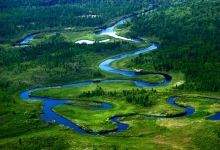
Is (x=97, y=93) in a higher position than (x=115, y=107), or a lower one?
higher

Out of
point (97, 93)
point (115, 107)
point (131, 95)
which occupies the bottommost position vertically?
point (115, 107)

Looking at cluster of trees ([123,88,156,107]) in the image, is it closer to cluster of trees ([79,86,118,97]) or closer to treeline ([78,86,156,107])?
treeline ([78,86,156,107])

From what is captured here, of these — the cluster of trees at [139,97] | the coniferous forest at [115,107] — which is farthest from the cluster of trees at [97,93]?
the cluster of trees at [139,97]

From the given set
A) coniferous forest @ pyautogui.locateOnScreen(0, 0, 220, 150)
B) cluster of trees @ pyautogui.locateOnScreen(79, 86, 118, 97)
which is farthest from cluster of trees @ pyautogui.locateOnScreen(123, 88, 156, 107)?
cluster of trees @ pyautogui.locateOnScreen(79, 86, 118, 97)

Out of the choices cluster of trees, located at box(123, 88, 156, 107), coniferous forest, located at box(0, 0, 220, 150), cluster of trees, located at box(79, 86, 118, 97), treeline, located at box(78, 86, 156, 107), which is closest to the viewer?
coniferous forest, located at box(0, 0, 220, 150)

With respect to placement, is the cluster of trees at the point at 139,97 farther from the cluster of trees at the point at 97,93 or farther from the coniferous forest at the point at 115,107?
the cluster of trees at the point at 97,93

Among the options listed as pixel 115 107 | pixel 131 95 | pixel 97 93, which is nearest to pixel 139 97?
pixel 131 95

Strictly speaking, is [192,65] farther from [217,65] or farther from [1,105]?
[1,105]

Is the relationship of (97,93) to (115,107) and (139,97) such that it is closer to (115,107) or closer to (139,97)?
(115,107)
